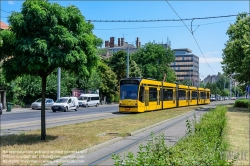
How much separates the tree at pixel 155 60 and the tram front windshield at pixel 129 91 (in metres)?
57.1

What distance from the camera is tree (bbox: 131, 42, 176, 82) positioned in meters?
89.4

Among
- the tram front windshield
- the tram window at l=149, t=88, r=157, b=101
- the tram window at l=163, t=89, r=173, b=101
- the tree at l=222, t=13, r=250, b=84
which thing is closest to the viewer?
the tram front windshield

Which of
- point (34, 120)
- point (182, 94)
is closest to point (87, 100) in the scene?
point (182, 94)

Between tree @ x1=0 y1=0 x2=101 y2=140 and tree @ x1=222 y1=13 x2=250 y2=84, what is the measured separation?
31.3 metres

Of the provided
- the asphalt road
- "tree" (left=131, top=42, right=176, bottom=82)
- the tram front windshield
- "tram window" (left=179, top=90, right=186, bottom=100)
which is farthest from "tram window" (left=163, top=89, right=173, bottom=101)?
"tree" (left=131, top=42, right=176, bottom=82)

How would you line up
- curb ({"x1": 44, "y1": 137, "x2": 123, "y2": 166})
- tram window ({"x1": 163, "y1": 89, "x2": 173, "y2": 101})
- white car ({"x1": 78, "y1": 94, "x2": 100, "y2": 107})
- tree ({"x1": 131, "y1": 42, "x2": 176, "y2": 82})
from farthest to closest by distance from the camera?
1. tree ({"x1": 131, "y1": 42, "x2": 176, "y2": 82})
2. white car ({"x1": 78, "y1": 94, "x2": 100, "y2": 107})
3. tram window ({"x1": 163, "y1": 89, "x2": 173, "y2": 101})
4. curb ({"x1": 44, "y1": 137, "x2": 123, "y2": 166})

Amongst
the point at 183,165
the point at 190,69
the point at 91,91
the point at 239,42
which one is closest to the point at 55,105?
the point at 239,42

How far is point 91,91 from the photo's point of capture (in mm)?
68438

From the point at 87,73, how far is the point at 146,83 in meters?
20.5

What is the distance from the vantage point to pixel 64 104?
40.4m

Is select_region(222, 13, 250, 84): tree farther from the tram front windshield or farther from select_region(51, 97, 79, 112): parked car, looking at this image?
select_region(51, 97, 79, 112): parked car

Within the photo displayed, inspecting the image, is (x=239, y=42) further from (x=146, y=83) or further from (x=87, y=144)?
(x=87, y=144)

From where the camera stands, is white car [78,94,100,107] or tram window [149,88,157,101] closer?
tram window [149,88,157,101]

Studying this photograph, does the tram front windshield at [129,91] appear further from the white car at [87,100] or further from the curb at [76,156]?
the white car at [87,100]
